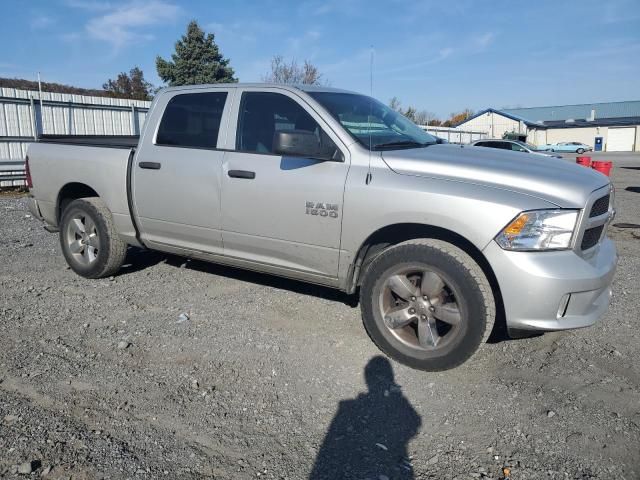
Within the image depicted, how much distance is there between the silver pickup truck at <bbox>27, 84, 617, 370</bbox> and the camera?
3219 millimetres

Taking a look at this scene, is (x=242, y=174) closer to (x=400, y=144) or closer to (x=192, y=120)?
(x=192, y=120)

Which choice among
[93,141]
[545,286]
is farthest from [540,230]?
[93,141]

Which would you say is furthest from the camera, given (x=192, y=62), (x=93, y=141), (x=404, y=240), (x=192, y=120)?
(x=192, y=62)

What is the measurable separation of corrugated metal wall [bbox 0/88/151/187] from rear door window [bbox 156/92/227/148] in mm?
10673

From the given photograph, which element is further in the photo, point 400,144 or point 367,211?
point 400,144

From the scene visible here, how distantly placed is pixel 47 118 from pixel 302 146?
13.7 metres

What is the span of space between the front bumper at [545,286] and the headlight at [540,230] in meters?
0.05

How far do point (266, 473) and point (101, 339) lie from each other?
213cm

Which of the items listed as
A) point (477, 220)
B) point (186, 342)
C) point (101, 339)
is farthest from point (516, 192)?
point (101, 339)

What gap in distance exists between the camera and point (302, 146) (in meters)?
3.75

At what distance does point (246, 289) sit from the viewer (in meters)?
5.25

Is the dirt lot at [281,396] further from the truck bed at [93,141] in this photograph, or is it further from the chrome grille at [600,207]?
the truck bed at [93,141]

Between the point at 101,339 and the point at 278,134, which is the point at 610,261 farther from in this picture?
the point at 101,339

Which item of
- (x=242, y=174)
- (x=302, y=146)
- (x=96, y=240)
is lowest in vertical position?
(x=96, y=240)
